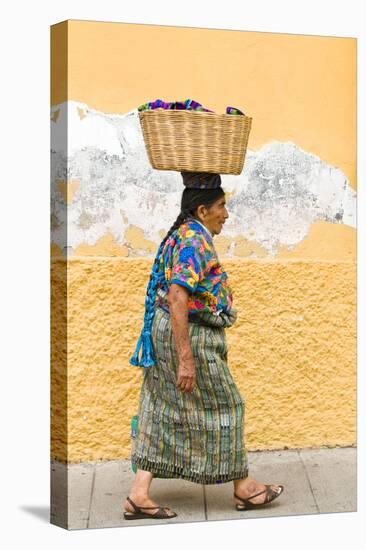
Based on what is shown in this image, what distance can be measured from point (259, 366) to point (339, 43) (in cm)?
187

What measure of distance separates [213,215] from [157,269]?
41 cm

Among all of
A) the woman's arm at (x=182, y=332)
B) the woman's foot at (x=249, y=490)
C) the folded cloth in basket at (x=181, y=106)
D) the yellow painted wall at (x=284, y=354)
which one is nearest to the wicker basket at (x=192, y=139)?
the folded cloth in basket at (x=181, y=106)

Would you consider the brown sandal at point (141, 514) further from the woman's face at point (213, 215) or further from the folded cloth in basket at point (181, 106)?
the folded cloth in basket at point (181, 106)

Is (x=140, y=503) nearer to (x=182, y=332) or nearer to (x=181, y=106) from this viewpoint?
(x=182, y=332)

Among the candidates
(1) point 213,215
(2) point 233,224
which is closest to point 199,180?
(1) point 213,215

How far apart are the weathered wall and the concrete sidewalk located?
0.09m

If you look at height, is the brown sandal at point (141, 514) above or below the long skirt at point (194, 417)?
below

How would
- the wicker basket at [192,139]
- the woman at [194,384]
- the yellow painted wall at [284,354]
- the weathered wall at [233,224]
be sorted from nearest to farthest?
the wicker basket at [192,139] → the woman at [194,384] → the weathered wall at [233,224] → the yellow painted wall at [284,354]

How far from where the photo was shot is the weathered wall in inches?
336

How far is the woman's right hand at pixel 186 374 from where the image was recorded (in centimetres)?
832

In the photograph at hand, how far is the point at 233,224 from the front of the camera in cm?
898

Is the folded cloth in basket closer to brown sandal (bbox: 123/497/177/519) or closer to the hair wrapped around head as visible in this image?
the hair wrapped around head

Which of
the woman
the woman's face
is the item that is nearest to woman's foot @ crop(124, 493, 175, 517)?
the woman

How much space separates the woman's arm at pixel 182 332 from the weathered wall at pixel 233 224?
1.88ft
